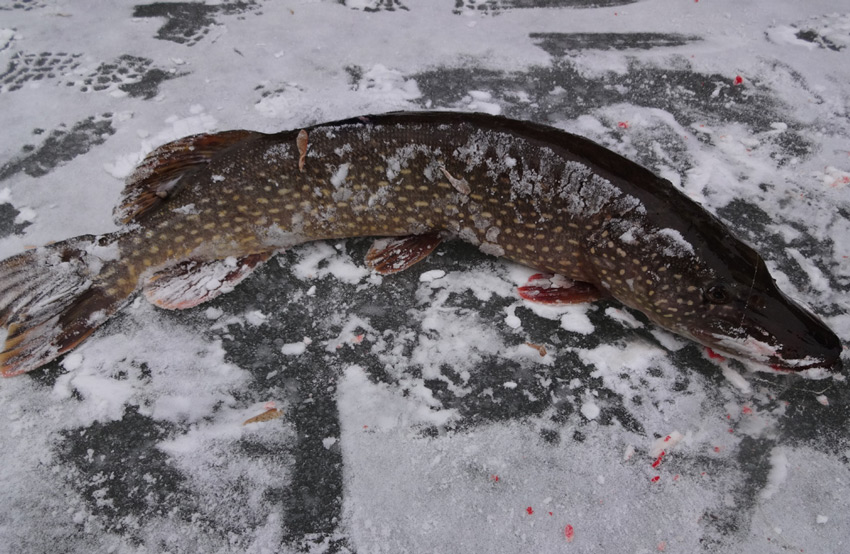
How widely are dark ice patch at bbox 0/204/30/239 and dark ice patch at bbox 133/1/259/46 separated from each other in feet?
Answer: 4.89

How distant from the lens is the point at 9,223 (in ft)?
8.73

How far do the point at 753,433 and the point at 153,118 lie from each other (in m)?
3.26

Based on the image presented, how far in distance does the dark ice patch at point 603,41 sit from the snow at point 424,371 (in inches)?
7.1

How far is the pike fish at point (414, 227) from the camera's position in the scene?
2.05 meters

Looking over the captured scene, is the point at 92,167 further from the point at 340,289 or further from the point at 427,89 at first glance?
the point at 427,89

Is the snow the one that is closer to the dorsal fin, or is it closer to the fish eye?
the fish eye

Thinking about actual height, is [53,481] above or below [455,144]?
below

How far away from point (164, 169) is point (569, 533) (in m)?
2.12

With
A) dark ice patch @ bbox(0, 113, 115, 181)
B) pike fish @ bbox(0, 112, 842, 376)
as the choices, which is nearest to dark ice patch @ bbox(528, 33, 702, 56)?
pike fish @ bbox(0, 112, 842, 376)

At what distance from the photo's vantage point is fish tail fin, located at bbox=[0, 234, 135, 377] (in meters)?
2.16

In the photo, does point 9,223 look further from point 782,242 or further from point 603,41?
point 782,242

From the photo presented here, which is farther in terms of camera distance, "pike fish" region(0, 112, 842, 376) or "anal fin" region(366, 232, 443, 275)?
"anal fin" region(366, 232, 443, 275)

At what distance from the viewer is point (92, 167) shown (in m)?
2.88

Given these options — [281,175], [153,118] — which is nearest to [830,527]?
[281,175]
